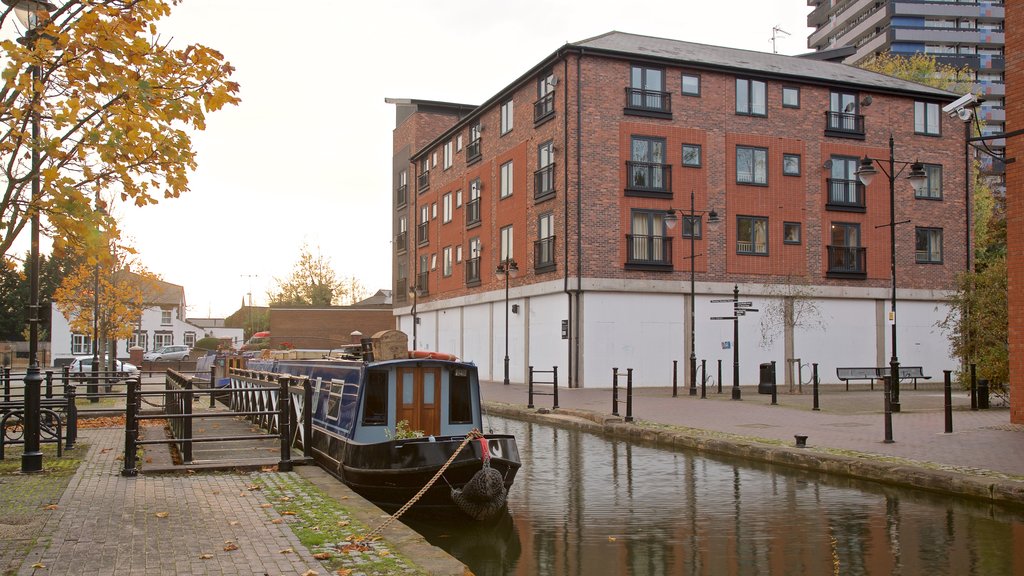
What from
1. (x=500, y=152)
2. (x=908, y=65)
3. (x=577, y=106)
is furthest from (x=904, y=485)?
(x=908, y=65)

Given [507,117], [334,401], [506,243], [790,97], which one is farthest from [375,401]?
[790,97]

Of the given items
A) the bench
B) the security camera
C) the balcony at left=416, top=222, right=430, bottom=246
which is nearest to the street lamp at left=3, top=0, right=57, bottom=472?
the security camera

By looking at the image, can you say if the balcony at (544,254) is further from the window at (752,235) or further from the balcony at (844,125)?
the balcony at (844,125)

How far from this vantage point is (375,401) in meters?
11.5

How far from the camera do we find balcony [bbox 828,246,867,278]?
3716 cm

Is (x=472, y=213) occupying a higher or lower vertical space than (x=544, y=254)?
higher

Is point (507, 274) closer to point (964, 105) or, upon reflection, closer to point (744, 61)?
point (744, 61)

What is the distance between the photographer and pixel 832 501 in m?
10.7

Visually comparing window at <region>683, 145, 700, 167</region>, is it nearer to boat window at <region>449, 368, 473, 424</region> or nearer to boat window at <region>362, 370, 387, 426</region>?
boat window at <region>449, 368, 473, 424</region>

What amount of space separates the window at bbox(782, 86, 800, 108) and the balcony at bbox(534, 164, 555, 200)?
33.1 ft

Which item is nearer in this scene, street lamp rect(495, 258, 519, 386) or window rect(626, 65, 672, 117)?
window rect(626, 65, 672, 117)

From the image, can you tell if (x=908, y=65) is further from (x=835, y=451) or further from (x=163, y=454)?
(x=163, y=454)

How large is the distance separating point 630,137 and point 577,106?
2461mm

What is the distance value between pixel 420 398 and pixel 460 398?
543 millimetres
